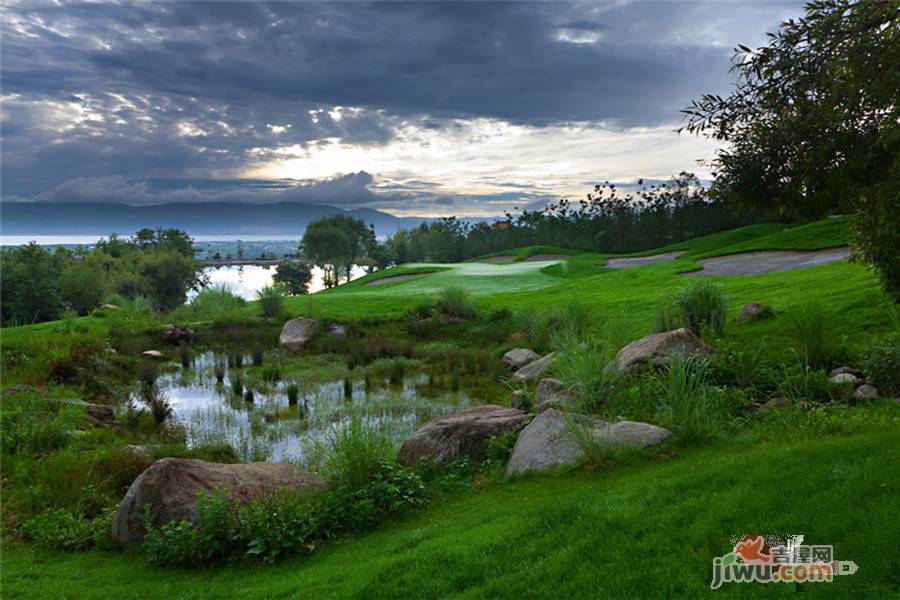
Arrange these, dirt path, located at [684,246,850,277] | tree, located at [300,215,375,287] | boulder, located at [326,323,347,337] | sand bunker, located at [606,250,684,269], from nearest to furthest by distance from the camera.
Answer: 1. boulder, located at [326,323,347,337]
2. dirt path, located at [684,246,850,277]
3. sand bunker, located at [606,250,684,269]
4. tree, located at [300,215,375,287]

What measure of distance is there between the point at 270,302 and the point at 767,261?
21.1 m

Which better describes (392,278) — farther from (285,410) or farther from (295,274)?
(295,274)

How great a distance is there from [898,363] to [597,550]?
6.63 metres

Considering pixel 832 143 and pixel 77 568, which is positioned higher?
pixel 832 143

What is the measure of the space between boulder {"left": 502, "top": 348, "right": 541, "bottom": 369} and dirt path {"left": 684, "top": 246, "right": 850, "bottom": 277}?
10.8 metres

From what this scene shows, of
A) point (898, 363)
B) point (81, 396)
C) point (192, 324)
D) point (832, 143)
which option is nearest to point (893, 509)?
point (832, 143)

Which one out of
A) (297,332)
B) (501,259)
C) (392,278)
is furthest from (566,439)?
(501,259)

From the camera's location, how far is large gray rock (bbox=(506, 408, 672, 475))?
649 cm

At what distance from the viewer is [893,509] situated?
3941 millimetres

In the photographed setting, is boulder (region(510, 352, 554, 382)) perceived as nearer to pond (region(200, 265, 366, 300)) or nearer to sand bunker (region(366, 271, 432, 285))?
pond (region(200, 265, 366, 300))

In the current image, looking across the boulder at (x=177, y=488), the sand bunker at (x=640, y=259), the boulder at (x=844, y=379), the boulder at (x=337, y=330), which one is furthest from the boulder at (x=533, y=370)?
the sand bunker at (x=640, y=259)

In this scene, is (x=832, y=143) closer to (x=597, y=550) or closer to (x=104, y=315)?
(x=597, y=550)

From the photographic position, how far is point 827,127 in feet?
17.5

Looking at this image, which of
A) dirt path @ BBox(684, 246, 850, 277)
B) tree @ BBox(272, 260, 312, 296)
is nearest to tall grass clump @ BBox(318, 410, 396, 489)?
dirt path @ BBox(684, 246, 850, 277)
